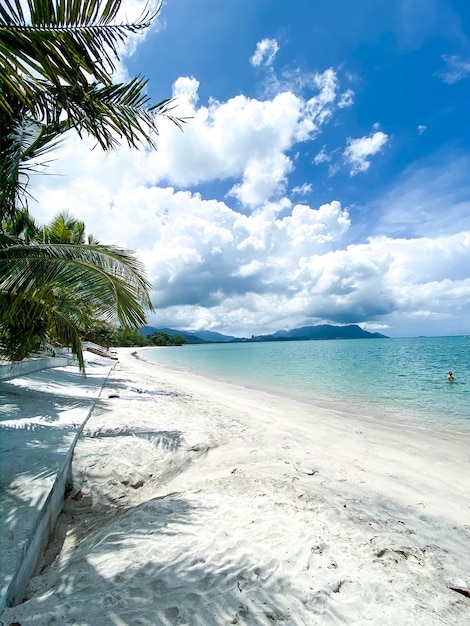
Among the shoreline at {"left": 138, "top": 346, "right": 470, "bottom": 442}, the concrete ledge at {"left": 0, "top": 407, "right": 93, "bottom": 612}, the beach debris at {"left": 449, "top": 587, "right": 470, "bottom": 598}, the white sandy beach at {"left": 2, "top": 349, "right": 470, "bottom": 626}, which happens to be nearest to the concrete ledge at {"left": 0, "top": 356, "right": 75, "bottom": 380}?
the white sandy beach at {"left": 2, "top": 349, "right": 470, "bottom": 626}

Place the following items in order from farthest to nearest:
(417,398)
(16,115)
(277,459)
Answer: (417,398) < (277,459) < (16,115)

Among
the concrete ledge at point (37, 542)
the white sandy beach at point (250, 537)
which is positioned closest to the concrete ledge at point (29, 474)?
the concrete ledge at point (37, 542)

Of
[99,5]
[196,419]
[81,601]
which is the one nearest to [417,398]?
[196,419]

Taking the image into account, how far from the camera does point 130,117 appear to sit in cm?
349

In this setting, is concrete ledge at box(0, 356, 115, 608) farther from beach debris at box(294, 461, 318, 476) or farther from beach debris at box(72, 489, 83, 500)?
beach debris at box(294, 461, 318, 476)

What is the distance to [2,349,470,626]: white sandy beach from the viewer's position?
215 cm

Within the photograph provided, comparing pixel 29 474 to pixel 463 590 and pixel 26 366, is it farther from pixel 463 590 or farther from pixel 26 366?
pixel 26 366

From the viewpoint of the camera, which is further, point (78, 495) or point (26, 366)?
point (26, 366)

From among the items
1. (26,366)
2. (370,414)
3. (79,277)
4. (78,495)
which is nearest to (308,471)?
(78,495)

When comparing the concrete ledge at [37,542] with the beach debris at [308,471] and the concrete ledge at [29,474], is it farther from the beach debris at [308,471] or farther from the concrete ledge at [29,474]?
the beach debris at [308,471]

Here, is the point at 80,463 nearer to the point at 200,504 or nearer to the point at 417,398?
the point at 200,504

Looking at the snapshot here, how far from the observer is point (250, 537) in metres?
2.96

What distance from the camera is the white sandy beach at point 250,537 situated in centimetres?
215

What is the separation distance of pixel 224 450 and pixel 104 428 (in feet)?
8.40
